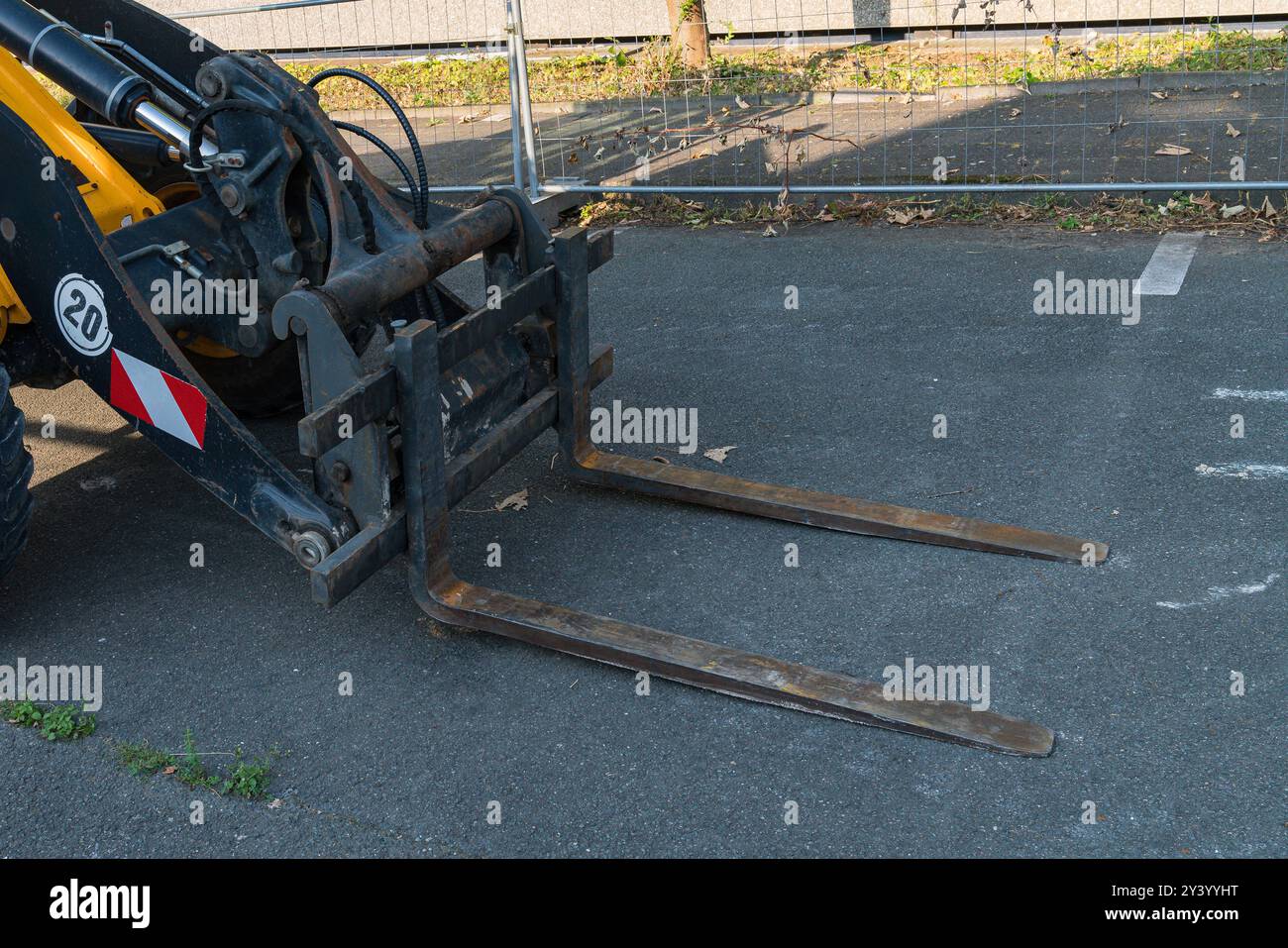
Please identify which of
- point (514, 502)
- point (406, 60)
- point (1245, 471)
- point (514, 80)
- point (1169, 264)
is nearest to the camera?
point (1245, 471)

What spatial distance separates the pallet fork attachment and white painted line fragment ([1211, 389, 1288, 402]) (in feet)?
5.04

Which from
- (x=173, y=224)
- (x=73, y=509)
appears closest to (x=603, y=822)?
(x=173, y=224)

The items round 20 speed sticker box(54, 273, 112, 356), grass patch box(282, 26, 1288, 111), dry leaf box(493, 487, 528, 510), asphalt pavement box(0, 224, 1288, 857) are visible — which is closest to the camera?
asphalt pavement box(0, 224, 1288, 857)

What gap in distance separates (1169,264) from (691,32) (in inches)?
238

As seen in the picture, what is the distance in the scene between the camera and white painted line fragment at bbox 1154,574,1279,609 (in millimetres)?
4129

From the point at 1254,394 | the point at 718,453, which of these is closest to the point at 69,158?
the point at 718,453

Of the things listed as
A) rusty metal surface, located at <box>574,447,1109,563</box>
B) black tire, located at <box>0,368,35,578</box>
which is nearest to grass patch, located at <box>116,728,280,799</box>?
black tire, located at <box>0,368,35,578</box>

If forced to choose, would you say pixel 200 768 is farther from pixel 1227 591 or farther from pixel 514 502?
pixel 1227 591

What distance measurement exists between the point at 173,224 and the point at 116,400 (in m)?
0.65

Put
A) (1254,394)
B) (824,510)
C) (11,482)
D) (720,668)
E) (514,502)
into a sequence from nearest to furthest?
(720,668) → (11,482) → (824,510) → (514,502) → (1254,394)

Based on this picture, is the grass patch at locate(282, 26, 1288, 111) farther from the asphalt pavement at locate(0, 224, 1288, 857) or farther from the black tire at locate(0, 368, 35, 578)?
the black tire at locate(0, 368, 35, 578)

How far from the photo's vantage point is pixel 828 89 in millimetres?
11008

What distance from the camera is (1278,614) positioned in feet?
13.3

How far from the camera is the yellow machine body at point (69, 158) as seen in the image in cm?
438
